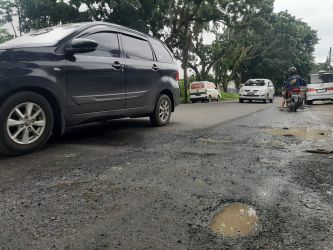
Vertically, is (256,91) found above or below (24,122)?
below

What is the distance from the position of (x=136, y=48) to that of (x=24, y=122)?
2.72 metres

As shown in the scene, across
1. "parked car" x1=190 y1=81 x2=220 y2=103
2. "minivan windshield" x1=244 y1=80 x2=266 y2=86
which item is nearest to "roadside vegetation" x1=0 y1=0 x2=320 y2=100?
"parked car" x1=190 y1=81 x2=220 y2=103

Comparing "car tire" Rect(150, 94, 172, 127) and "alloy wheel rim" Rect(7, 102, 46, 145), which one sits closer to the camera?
"alloy wheel rim" Rect(7, 102, 46, 145)

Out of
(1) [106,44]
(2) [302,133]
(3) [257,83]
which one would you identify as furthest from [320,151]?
(3) [257,83]

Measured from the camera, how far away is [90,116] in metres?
5.24

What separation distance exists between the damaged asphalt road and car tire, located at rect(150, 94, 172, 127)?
1905mm

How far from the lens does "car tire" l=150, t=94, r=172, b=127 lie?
716 cm

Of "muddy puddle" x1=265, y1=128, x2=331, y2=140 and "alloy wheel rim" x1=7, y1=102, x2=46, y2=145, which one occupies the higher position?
"alloy wheel rim" x1=7, y1=102, x2=46, y2=145

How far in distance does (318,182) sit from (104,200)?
2.11m

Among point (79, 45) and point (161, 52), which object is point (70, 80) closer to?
point (79, 45)

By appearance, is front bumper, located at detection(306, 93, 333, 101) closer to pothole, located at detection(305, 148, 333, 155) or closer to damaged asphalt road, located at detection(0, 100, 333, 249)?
damaged asphalt road, located at detection(0, 100, 333, 249)

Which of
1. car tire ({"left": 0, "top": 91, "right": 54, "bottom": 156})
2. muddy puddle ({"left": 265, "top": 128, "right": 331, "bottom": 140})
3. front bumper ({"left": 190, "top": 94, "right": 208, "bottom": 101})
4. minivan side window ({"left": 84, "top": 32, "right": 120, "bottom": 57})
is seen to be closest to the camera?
car tire ({"left": 0, "top": 91, "right": 54, "bottom": 156})

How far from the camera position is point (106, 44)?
5617 millimetres

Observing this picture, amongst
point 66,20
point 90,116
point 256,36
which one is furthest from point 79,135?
point 256,36
